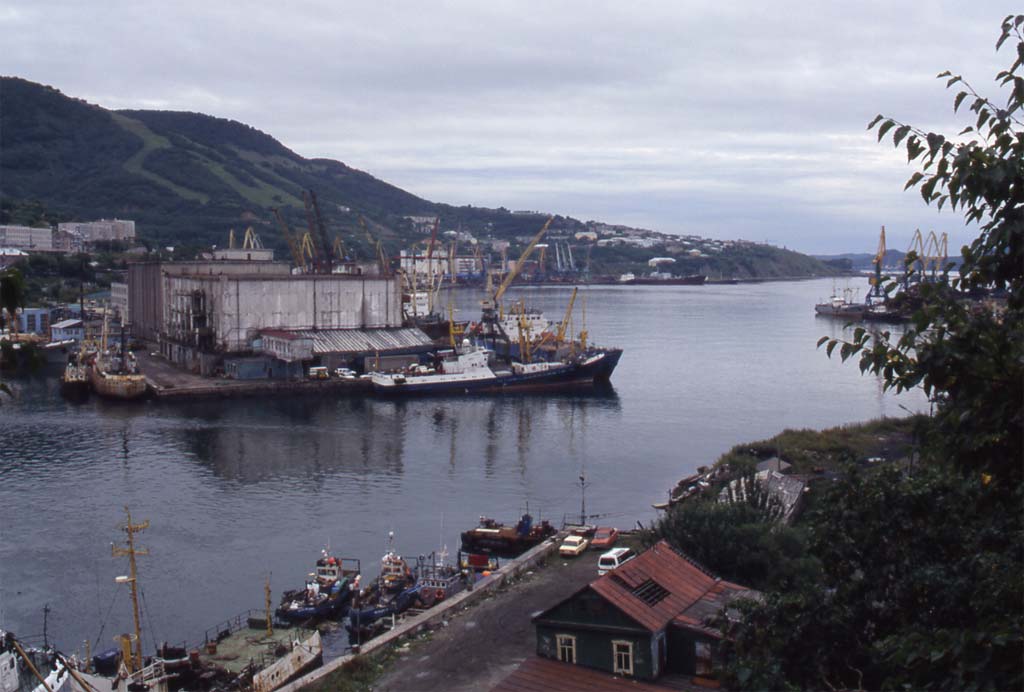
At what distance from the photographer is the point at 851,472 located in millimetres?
1614

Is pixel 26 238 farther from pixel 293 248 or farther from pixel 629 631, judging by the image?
pixel 629 631

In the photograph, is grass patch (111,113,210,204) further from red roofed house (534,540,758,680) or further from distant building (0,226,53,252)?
red roofed house (534,540,758,680)

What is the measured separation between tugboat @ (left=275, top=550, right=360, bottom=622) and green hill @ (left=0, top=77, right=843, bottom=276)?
72.7ft

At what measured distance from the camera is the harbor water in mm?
4328

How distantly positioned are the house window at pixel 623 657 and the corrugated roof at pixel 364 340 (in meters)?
8.62

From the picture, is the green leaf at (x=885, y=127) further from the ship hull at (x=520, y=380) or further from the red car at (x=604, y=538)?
the ship hull at (x=520, y=380)

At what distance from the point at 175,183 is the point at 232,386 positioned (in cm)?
2774

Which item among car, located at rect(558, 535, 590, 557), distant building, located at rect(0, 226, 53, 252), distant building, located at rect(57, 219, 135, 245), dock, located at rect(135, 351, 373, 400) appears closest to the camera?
car, located at rect(558, 535, 590, 557)

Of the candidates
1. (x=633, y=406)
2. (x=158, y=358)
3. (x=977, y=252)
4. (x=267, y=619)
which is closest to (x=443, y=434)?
(x=633, y=406)

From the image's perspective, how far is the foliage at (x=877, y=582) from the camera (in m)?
1.26

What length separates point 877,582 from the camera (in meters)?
1.45

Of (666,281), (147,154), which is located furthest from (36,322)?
(666,281)

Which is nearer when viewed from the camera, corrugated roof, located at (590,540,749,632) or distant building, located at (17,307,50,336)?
corrugated roof, located at (590,540,749,632)

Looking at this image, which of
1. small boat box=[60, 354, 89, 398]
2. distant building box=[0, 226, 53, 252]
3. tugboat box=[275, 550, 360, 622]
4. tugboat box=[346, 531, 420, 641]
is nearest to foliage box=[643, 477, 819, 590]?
tugboat box=[346, 531, 420, 641]
